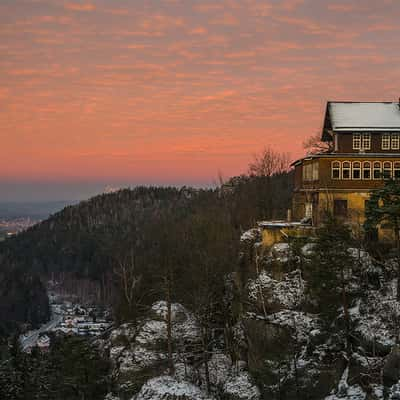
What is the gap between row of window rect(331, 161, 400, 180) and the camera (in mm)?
49906

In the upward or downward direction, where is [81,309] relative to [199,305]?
downward

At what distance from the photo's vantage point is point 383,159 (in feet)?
164

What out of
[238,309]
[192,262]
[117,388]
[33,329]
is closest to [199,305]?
[238,309]

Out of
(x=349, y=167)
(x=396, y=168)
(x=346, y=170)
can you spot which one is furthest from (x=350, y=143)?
(x=396, y=168)

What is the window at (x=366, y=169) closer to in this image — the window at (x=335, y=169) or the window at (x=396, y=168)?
the window at (x=396, y=168)

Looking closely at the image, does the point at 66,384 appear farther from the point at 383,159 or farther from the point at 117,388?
the point at 383,159

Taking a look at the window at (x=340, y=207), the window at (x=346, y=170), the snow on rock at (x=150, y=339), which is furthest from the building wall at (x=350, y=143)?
the snow on rock at (x=150, y=339)

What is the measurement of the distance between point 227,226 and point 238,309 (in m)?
28.2

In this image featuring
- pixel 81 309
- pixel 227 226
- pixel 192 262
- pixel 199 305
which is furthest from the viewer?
pixel 81 309

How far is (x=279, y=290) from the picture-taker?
42.7 metres

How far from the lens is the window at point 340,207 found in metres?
48.9

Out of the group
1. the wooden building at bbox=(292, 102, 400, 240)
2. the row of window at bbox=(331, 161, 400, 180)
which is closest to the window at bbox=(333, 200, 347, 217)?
the wooden building at bbox=(292, 102, 400, 240)

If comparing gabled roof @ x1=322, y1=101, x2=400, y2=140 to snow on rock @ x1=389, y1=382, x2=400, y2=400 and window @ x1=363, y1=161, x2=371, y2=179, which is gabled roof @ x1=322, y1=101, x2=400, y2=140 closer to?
window @ x1=363, y1=161, x2=371, y2=179

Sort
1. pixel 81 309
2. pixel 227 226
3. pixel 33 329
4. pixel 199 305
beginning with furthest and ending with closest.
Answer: pixel 81 309, pixel 33 329, pixel 227 226, pixel 199 305
